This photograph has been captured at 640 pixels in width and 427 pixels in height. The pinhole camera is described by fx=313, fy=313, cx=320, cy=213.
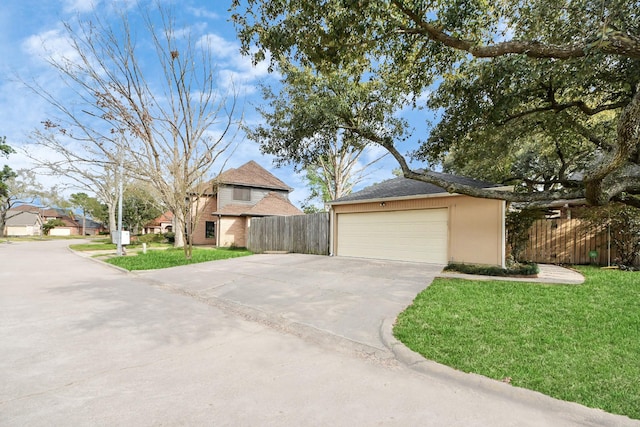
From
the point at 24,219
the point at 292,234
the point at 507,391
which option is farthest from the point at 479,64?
the point at 24,219

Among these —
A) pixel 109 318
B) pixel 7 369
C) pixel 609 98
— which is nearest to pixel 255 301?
pixel 109 318

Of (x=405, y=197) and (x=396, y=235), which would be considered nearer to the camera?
(x=405, y=197)

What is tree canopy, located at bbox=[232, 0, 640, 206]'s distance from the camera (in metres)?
5.73

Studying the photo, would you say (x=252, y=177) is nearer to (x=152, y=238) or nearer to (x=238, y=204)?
(x=238, y=204)

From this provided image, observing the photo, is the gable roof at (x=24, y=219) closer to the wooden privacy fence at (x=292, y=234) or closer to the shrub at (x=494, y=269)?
the wooden privacy fence at (x=292, y=234)

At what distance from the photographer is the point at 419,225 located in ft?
35.7

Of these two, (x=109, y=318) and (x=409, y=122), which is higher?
(x=409, y=122)

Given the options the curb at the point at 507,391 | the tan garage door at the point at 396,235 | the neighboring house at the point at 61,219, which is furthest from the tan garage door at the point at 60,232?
the curb at the point at 507,391

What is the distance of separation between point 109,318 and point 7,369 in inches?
73.6

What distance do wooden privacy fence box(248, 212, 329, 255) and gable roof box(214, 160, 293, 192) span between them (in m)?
7.28

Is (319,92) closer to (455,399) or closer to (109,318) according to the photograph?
(109,318)

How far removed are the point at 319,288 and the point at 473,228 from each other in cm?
552

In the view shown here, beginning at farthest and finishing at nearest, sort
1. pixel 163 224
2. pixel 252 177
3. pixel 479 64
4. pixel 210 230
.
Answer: pixel 163 224, pixel 252 177, pixel 210 230, pixel 479 64

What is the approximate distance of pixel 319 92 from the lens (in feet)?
32.5
